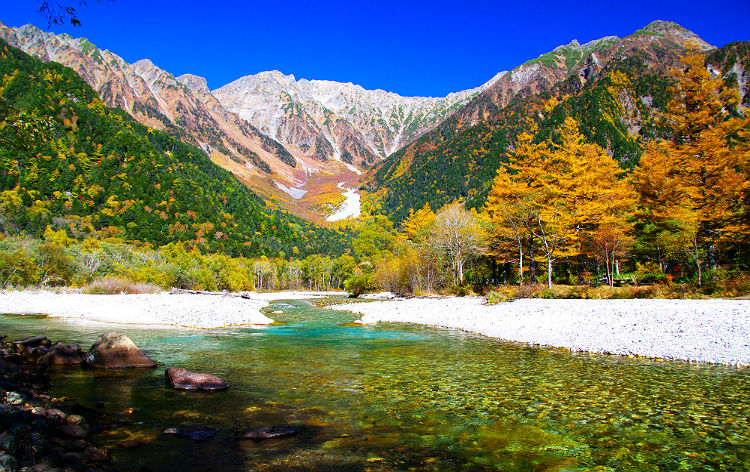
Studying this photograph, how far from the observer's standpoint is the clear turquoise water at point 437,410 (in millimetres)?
5926

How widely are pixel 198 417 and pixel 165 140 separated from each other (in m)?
188

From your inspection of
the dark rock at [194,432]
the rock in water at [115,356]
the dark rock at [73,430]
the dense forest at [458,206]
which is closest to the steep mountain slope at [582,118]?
the dense forest at [458,206]

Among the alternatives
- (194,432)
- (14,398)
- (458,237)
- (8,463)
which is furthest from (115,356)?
(458,237)

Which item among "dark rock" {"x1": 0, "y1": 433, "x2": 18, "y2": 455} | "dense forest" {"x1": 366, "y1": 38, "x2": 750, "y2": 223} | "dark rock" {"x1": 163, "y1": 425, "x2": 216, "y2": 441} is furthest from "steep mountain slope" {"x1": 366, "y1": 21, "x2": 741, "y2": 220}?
"dark rock" {"x1": 0, "y1": 433, "x2": 18, "y2": 455}

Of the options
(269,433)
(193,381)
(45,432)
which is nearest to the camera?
(45,432)

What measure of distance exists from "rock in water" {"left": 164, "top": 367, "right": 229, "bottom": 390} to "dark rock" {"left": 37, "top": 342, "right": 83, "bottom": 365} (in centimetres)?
479

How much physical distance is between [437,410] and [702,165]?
107 feet

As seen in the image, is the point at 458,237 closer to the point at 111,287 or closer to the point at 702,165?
the point at 702,165

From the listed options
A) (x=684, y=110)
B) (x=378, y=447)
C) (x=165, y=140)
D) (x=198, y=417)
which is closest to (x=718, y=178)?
(x=684, y=110)

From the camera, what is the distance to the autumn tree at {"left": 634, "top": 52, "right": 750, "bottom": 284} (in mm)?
27281

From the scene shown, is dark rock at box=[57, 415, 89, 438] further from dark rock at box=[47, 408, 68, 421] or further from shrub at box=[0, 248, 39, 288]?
shrub at box=[0, 248, 39, 288]

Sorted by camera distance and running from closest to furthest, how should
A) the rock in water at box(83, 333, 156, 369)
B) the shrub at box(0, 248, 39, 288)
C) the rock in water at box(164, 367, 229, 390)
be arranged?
the rock in water at box(164, 367, 229, 390)
the rock in water at box(83, 333, 156, 369)
the shrub at box(0, 248, 39, 288)

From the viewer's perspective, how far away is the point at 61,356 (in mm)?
12250

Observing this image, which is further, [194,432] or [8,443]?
[194,432]
